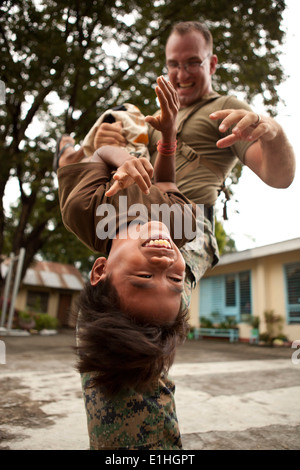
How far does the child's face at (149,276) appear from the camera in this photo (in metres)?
1.25

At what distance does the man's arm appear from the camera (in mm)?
1419

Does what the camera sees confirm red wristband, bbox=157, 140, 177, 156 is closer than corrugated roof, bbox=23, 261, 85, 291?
Yes

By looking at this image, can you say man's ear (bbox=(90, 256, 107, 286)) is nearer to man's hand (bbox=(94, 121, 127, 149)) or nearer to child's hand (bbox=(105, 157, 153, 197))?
child's hand (bbox=(105, 157, 153, 197))

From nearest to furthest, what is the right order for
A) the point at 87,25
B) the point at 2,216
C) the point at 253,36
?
the point at 253,36, the point at 87,25, the point at 2,216

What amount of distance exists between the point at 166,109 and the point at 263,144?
49 cm

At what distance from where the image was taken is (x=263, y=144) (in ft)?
5.49

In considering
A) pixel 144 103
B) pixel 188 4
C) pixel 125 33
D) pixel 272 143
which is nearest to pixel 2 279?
pixel 144 103

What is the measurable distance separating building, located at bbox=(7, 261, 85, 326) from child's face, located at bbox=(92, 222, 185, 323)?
1970cm

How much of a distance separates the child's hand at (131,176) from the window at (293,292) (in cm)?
992

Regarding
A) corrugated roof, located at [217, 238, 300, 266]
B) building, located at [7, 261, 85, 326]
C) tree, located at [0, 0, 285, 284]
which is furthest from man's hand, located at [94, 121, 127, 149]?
building, located at [7, 261, 85, 326]

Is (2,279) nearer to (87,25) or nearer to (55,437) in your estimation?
(87,25)

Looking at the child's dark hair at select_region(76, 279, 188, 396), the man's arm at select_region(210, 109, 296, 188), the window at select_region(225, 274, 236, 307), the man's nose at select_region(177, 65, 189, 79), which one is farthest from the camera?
the window at select_region(225, 274, 236, 307)

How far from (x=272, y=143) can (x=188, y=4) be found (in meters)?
7.47

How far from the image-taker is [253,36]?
7.32 meters
